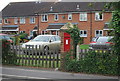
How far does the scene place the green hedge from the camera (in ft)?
33.0

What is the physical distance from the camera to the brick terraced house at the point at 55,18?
4212 cm

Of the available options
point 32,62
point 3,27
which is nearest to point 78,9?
point 3,27

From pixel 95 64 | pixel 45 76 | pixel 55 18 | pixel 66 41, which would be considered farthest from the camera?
pixel 55 18

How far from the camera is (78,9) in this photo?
43844 mm

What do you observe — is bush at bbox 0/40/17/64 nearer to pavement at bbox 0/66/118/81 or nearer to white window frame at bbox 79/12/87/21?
pavement at bbox 0/66/118/81

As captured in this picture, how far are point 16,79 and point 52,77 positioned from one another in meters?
1.44

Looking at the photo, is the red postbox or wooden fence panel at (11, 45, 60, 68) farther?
wooden fence panel at (11, 45, 60, 68)

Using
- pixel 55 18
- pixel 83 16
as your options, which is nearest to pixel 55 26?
pixel 55 18

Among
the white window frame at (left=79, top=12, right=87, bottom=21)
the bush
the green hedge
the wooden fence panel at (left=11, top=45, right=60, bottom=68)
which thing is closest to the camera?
the green hedge

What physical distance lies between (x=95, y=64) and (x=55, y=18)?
36.2 meters

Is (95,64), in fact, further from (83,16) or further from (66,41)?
(83,16)

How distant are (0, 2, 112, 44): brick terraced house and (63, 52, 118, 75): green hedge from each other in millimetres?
25072

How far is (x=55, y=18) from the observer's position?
46.1m

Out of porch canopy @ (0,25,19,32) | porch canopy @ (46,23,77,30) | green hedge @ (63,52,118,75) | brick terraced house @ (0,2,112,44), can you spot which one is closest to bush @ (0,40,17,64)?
green hedge @ (63,52,118,75)
